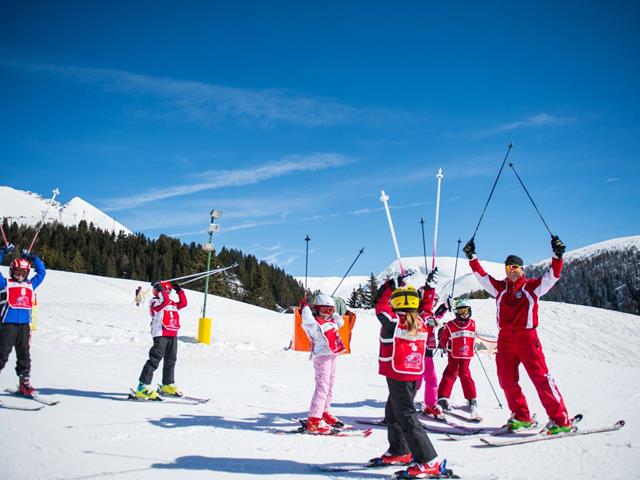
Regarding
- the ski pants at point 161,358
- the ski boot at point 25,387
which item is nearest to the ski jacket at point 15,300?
the ski boot at point 25,387

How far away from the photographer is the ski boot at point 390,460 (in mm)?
4766

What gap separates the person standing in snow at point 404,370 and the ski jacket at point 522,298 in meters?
1.87

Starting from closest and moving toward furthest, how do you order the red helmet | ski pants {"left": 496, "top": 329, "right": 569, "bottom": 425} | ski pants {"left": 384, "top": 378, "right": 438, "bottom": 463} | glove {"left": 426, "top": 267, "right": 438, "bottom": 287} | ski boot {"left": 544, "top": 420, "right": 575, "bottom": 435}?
ski pants {"left": 384, "top": 378, "right": 438, "bottom": 463} → ski boot {"left": 544, "top": 420, "right": 575, "bottom": 435} → ski pants {"left": 496, "top": 329, "right": 569, "bottom": 425} → glove {"left": 426, "top": 267, "right": 438, "bottom": 287} → the red helmet

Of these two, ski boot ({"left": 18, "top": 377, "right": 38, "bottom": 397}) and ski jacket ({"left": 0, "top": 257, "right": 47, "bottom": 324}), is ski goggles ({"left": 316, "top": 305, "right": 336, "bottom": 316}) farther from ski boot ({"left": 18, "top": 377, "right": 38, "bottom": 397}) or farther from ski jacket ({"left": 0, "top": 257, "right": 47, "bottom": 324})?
ski boot ({"left": 18, "top": 377, "right": 38, "bottom": 397})

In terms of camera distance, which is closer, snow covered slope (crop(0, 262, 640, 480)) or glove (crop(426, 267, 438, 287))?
snow covered slope (crop(0, 262, 640, 480))

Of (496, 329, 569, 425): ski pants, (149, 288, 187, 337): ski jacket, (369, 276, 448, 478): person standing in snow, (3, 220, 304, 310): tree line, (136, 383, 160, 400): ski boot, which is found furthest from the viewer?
(3, 220, 304, 310): tree line

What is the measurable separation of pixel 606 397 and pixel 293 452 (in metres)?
7.37

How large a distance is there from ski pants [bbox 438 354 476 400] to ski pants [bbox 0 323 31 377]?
711cm

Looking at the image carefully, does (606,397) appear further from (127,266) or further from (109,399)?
(127,266)

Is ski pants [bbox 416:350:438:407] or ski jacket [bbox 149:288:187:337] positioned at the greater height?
ski jacket [bbox 149:288:187:337]

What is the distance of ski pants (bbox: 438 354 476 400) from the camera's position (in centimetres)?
800

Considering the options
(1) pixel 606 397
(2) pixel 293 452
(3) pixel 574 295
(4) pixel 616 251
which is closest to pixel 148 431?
(2) pixel 293 452

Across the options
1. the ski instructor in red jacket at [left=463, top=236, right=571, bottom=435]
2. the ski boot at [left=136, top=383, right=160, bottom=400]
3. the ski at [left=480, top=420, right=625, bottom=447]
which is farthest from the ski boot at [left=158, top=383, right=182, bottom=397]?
the ski instructor in red jacket at [left=463, top=236, right=571, bottom=435]

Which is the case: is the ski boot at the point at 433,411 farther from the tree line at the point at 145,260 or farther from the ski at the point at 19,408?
the tree line at the point at 145,260
